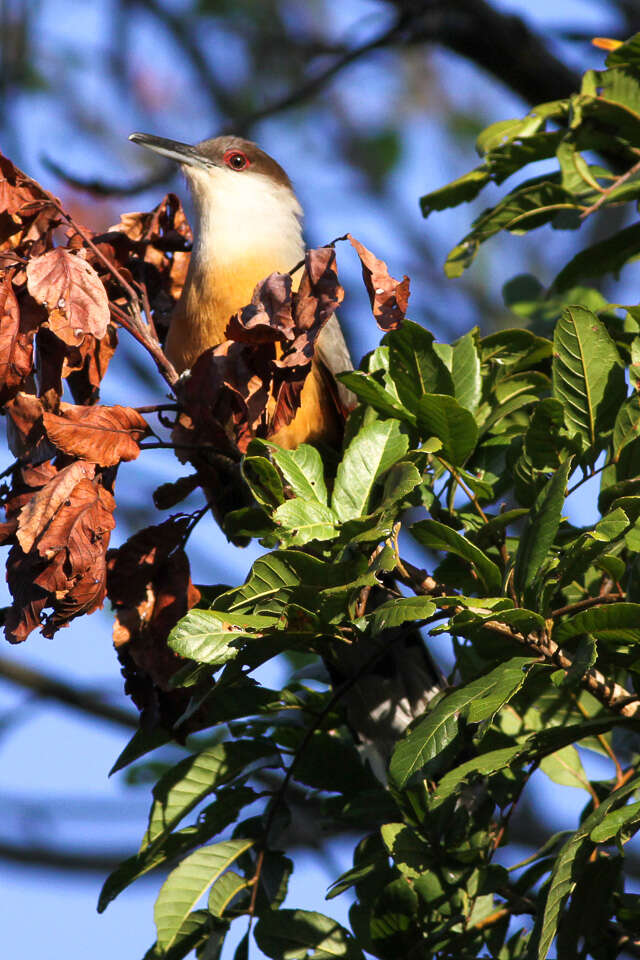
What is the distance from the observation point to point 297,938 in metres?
2.39

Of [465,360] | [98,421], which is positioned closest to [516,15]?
[465,360]

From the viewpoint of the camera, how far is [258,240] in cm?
430

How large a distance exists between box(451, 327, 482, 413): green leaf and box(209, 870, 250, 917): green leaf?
1.23 metres

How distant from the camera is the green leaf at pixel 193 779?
251cm

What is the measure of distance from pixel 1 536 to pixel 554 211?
179 centimetres

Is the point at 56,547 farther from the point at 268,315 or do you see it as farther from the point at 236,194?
the point at 236,194

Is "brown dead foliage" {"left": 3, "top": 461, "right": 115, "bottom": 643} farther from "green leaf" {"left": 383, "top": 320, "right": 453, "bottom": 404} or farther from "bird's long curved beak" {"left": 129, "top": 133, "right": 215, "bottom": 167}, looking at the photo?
"bird's long curved beak" {"left": 129, "top": 133, "right": 215, "bottom": 167}

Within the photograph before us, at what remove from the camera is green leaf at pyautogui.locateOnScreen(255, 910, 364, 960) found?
2.39 metres

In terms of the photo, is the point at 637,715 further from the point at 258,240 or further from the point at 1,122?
the point at 1,122

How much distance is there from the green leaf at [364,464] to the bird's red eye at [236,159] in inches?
115

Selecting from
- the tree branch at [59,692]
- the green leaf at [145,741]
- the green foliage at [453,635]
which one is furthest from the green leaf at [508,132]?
the tree branch at [59,692]

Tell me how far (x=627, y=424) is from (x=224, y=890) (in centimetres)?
140

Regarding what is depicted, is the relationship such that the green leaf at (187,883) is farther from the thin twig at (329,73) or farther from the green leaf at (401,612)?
the thin twig at (329,73)

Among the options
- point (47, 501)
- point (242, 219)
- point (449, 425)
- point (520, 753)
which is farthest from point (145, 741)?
point (242, 219)
